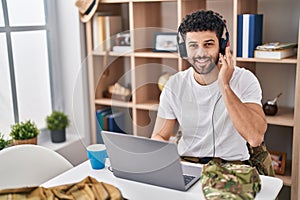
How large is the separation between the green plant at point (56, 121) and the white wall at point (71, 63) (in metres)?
0.08

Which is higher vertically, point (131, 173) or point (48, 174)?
point (131, 173)

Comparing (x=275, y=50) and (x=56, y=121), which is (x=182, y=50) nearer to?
(x=275, y=50)

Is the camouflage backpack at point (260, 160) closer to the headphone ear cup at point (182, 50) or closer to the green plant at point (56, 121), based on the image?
the headphone ear cup at point (182, 50)

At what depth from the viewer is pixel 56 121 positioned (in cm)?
283

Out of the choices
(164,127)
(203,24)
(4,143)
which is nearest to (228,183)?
(164,127)

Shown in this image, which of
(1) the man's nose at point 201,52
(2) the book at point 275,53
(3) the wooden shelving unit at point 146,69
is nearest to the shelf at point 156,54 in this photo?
(3) the wooden shelving unit at point 146,69

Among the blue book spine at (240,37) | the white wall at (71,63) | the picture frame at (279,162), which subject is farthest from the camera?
the white wall at (71,63)

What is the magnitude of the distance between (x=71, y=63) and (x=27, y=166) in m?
1.29

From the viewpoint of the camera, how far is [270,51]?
2.38 meters

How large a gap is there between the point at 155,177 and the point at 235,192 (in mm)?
375

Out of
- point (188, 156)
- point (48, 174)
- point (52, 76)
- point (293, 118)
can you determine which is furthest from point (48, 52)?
point (293, 118)

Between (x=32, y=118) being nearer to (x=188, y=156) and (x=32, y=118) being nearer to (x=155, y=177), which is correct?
(x=188, y=156)

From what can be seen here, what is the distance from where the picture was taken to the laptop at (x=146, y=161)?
1432mm

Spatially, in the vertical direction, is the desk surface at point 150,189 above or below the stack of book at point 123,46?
below
